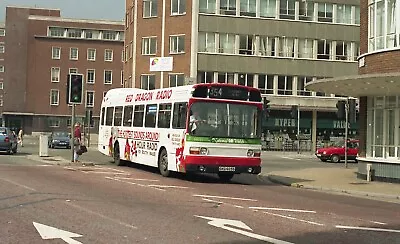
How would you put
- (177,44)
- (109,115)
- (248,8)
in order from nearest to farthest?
1. (109,115)
2. (177,44)
3. (248,8)

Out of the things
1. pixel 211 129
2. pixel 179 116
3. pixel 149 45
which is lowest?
pixel 211 129

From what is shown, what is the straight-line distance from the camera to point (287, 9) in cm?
5403

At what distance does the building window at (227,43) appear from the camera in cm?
5191

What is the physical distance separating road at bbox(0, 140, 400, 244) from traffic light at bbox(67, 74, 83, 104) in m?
7.66

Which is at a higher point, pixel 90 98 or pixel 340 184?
pixel 90 98

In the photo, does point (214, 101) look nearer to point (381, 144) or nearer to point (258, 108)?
point (258, 108)

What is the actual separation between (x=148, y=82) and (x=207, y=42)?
21.4 feet

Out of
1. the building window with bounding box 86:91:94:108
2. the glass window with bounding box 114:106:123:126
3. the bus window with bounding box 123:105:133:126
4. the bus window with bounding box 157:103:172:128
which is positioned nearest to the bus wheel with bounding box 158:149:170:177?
the bus window with bounding box 157:103:172:128

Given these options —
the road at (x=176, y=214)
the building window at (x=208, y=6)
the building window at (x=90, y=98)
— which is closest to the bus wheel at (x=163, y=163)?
the road at (x=176, y=214)

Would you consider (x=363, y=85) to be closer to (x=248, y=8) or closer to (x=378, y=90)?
(x=378, y=90)

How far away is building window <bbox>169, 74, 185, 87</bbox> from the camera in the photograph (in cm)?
5131

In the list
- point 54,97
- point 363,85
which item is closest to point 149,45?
point 363,85

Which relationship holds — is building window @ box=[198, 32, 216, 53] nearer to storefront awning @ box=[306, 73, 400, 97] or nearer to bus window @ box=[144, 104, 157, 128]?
storefront awning @ box=[306, 73, 400, 97]

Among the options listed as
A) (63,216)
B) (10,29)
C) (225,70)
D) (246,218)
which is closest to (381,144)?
(246,218)
